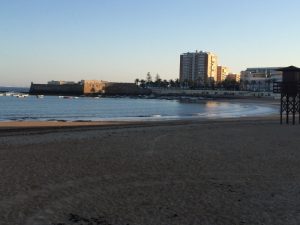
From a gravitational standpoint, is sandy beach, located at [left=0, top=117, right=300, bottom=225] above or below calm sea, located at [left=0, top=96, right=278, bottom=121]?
above

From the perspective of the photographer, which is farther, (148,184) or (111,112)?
(111,112)

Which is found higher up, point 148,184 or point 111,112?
point 148,184

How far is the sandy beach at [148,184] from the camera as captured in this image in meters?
8.56

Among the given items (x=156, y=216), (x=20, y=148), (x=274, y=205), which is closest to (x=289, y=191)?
(x=274, y=205)

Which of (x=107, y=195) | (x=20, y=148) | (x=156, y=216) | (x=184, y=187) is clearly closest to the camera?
(x=156, y=216)

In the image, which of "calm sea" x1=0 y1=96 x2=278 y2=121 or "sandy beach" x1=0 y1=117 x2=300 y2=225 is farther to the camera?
"calm sea" x1=0 y1=96 x2=278 y2=121

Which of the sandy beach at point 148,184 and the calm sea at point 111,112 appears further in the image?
the calm sea at point 111,112

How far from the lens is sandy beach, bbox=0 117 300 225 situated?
8562mm

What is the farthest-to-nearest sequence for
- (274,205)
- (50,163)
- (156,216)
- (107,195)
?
(50,163) → (107,195) → (274,205) → (156,216)

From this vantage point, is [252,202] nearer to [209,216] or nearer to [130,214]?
[209,216]

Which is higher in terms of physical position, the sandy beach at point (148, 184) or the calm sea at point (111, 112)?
the sandy beach at point (148, 184)

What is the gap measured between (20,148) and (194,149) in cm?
647

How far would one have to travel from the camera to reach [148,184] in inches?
451

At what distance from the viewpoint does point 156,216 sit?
335 inches
